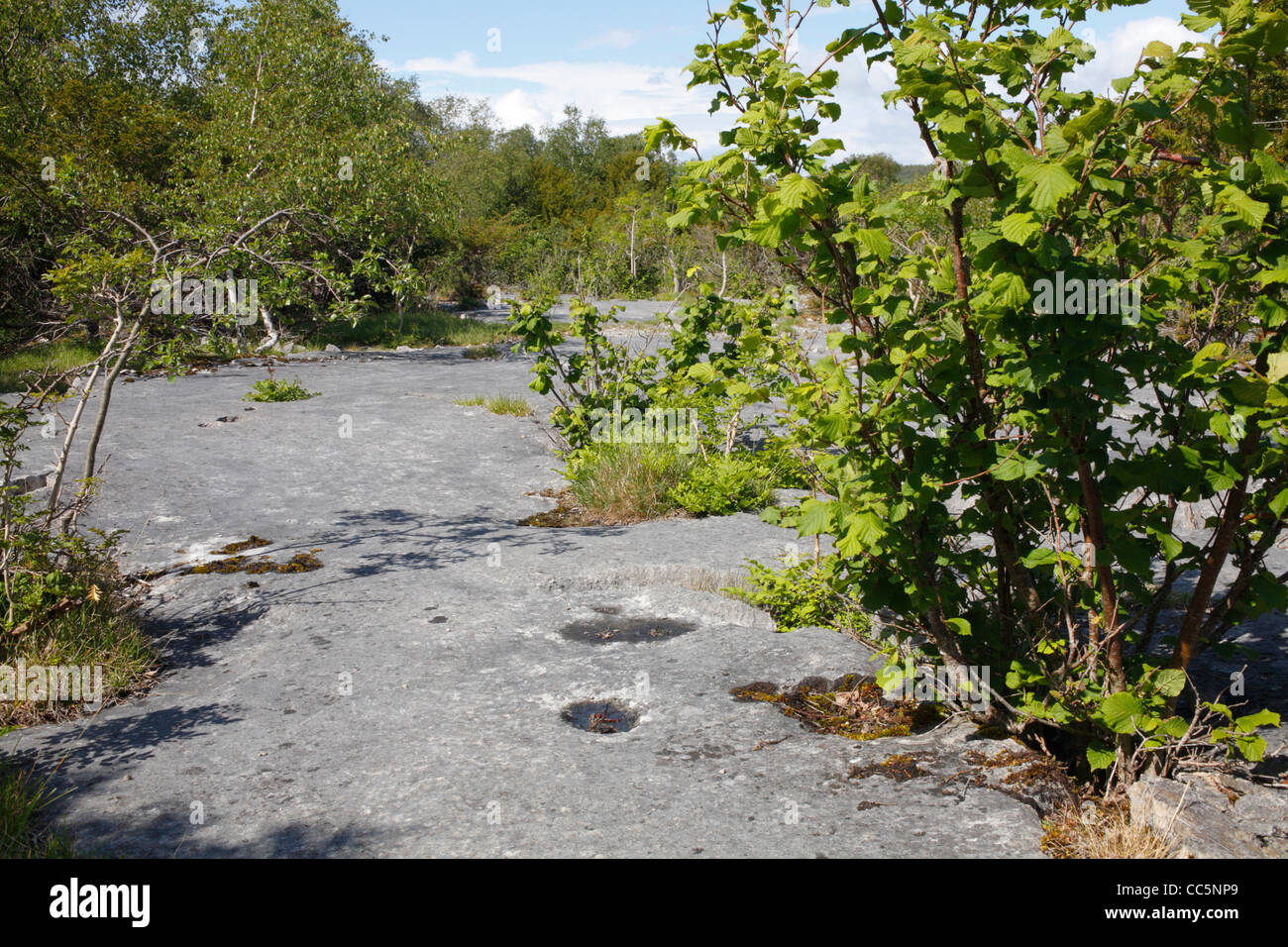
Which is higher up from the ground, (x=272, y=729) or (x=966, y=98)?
(x=966, y=98)

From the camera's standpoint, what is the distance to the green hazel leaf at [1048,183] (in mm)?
2125

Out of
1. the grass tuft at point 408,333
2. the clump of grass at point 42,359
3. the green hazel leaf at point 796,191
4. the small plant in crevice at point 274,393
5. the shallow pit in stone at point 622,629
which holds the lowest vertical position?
the shallow pit in stone at point 622,629

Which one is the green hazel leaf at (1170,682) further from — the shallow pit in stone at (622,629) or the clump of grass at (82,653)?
the clump of grass at (82,653)

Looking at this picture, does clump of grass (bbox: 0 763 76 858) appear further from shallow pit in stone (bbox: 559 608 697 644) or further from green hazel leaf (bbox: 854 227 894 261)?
green hazel leaf (bbox: 854 227 894 261)

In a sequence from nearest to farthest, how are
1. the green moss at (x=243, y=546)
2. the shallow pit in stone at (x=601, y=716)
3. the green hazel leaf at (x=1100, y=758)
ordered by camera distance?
the green hazel leaf at (x=1100, y=758), the shallow pit in stone at (x=601, y=716), the green moss at (x=243, y=546)

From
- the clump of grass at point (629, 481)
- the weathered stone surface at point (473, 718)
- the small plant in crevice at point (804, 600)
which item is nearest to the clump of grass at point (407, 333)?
the clump of grass at point (629, 481)

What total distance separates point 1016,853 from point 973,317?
1.50 meters

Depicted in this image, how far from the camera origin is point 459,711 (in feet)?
12.1

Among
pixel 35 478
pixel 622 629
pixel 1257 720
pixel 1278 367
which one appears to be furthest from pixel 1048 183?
pixel 35 478

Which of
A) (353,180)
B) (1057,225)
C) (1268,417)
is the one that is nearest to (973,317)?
(1057,225)

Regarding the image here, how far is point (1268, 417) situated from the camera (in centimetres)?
253

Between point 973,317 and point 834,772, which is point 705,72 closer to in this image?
point 973,317

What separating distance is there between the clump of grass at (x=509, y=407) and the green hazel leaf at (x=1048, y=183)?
28.2ft

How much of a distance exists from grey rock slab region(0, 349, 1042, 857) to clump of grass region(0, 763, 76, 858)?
0.26 ft
